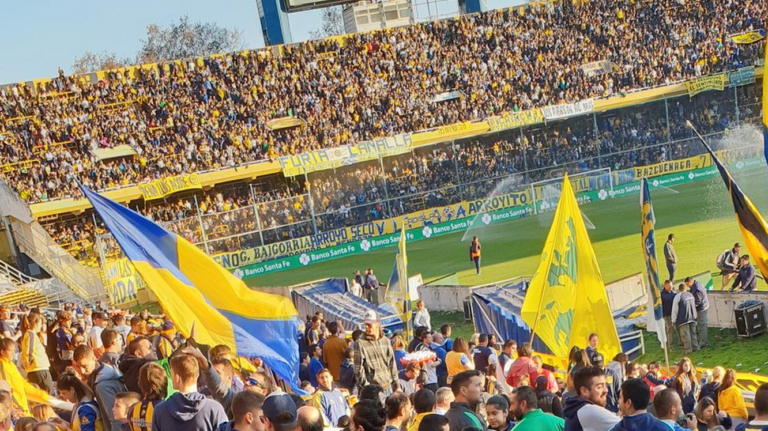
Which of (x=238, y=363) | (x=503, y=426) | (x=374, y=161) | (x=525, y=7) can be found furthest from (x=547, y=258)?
(x=525, y=7)

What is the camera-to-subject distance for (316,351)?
1291 centimetres

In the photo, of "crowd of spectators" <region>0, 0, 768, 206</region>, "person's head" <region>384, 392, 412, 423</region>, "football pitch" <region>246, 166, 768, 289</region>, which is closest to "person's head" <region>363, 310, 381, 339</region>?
"person's head" <region>384, 392, 412, 423</region>

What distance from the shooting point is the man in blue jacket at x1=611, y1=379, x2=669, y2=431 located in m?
5.07

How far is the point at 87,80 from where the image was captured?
144 feet

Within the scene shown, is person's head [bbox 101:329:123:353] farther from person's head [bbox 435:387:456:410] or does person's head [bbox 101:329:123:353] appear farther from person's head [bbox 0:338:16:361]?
person's head [bbox 435:387:456:410]

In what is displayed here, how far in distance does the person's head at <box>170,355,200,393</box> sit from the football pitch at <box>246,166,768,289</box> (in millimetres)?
18924

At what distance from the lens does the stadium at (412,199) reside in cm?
1006

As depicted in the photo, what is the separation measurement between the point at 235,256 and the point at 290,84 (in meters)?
13.5

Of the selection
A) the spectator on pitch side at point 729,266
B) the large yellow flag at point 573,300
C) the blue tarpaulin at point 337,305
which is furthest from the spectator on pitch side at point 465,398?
the spectator on pitch side at point 729,266

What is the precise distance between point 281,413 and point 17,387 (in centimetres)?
399

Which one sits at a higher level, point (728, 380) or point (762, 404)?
point (762, 404)

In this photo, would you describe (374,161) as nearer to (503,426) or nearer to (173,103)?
(173,103)

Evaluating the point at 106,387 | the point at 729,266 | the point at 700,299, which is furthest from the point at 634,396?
the point at 729,266

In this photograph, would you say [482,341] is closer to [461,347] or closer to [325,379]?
[461,347]
